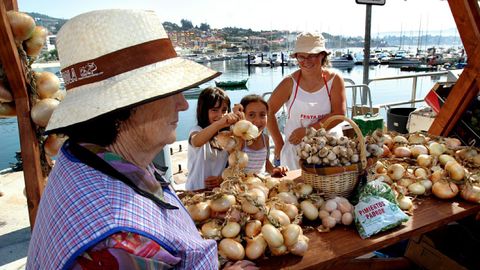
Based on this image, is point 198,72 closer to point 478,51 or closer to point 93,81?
point 93,81

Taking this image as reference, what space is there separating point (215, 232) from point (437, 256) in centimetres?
154

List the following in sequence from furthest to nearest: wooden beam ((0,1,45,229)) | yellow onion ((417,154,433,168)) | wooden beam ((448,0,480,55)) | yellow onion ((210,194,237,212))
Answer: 1. wooden beam ((448,0,480,55))
2. yellow onion ((417,154,433,168))
3. wooden beam ((0,1,45,229))
4. yellow onion ((210,194,237,212))

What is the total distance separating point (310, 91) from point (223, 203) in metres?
1.60

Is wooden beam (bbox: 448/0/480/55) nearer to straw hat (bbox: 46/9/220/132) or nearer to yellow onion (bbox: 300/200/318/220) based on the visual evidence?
yellow onion (bbox: 300/200/318/220)

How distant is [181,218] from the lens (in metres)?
0.96

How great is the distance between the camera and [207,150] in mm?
2287

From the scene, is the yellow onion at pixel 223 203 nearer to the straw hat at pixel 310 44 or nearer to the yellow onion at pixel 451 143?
the straw hat at pixel 310 44

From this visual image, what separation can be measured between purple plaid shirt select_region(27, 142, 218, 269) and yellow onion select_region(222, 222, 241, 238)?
444 millimetres

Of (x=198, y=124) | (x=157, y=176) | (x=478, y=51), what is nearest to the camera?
(x=157, y=176)

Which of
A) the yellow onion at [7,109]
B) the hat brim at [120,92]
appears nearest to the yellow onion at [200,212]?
the hat brim at [120,92]

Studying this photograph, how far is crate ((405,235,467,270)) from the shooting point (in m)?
2.00

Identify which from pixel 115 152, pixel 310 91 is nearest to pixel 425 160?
pixel 310 91

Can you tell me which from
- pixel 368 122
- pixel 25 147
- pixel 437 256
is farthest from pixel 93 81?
pixel 368 122

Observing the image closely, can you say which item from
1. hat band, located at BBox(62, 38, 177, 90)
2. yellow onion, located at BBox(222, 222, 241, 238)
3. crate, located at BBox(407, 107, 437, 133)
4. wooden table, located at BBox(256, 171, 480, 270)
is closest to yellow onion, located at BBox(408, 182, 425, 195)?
wooden table, located at BBox(256, 171, 480, 270)
